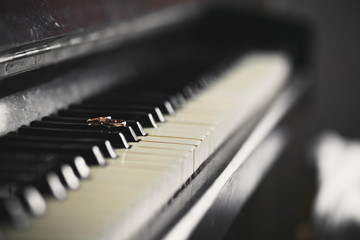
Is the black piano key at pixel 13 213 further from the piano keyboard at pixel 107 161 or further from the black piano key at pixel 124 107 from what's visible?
the black piano key at pixel 124 107

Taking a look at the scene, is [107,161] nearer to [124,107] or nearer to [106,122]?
[106,122]

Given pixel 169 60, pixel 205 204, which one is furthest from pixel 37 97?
pixel 169 60

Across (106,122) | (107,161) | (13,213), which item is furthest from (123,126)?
(13,213)

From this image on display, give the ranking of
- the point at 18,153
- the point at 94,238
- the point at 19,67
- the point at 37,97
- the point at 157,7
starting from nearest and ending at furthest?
the point at 94,238 → the point at 18,153 → the point at 19,67 → the point at 37,97 → the point at 157,7

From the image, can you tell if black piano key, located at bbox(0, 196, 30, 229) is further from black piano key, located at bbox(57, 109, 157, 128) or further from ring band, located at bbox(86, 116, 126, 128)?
black piano key, located at bbox(57, 109, 157, 128)

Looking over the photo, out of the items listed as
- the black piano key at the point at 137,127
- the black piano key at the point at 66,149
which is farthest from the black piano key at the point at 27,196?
the black piano key at the point at 137,127

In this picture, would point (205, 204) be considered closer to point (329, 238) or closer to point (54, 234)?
point (54, 234)

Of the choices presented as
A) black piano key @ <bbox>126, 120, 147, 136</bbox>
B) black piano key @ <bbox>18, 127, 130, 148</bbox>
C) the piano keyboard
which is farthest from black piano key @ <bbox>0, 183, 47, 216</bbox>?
black piano key @ <bbox>126, 120, 147, 136</bbox>
